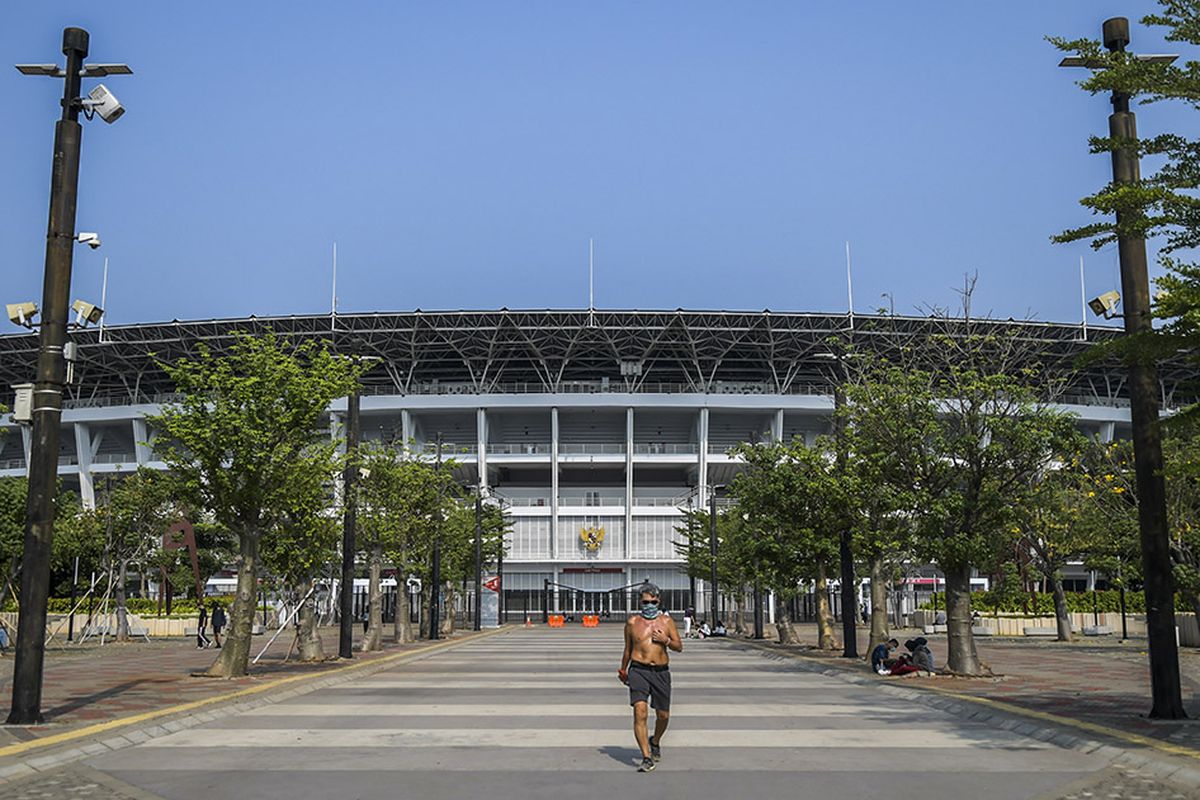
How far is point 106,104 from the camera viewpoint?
14.8 m

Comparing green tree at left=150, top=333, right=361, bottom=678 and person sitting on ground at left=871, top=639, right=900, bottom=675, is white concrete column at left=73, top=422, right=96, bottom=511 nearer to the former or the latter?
green tree at left=150, top=333, right=361, bottom=678

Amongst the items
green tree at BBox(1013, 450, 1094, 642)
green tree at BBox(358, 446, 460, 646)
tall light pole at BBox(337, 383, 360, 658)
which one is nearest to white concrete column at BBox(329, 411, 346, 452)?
tall light pole at BBox(337, 383, 360, 658)

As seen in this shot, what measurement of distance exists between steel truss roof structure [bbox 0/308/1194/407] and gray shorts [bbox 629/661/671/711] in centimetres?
7102

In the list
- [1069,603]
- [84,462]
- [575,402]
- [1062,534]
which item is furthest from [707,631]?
[84,462]

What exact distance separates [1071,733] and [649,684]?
5278 mm

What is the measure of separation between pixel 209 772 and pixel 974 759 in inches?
292

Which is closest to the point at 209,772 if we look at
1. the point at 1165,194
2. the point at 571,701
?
the point at 571,701

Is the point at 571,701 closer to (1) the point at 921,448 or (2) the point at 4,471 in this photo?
(1) the point at 921,448

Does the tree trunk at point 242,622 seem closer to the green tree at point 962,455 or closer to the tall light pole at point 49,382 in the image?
the tall light pole at point 49,382

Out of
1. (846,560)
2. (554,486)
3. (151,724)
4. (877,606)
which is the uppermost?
(554,486)

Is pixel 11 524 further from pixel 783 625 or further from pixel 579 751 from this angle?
pixel 579 751

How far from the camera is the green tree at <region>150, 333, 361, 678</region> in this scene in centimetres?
2223

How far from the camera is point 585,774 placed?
10.8 meters

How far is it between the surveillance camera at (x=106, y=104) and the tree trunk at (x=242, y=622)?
10555 mm
